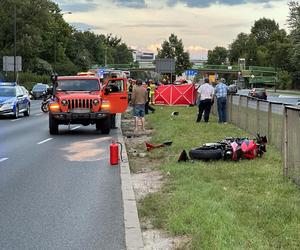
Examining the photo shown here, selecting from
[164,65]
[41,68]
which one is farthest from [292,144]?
[41,68]

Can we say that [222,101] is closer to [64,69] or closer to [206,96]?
[206,96]

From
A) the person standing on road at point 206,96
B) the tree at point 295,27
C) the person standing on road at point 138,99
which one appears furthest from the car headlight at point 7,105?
the tree at point 295,27

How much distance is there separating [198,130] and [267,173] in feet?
29.5

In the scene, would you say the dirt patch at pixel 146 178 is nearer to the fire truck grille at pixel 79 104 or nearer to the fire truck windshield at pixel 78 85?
the fire truck grille at pixel 79 104

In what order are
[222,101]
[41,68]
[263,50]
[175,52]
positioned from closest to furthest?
[222,101]
[41,68]
[175,52]
[263,50]

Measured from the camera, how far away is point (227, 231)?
20.5 ft

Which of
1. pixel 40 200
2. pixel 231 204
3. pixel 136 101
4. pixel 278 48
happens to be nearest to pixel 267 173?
pixel 231 204

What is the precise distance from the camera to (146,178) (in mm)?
10820

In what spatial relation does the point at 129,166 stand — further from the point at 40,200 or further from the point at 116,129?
the point at 116,129

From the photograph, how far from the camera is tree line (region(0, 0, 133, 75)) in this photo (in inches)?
3228

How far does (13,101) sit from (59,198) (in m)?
21.1

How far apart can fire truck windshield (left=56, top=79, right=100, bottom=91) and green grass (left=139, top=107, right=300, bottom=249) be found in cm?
1010

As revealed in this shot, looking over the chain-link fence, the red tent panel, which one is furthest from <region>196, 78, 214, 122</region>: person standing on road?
the red tent panel

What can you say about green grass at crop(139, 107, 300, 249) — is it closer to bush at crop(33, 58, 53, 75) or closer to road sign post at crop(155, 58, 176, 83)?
road sign post at crop(155, 58, 176, 83)
